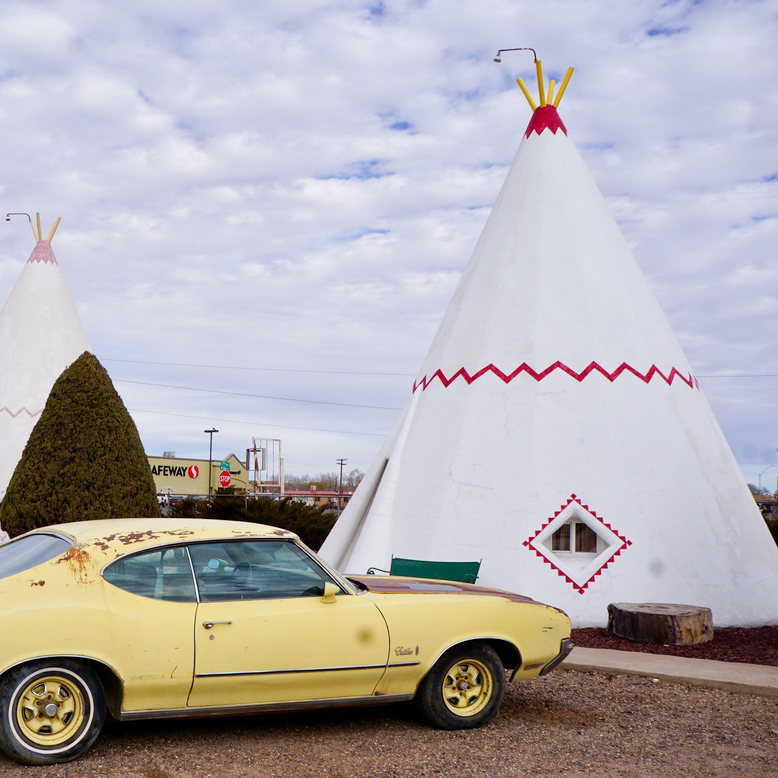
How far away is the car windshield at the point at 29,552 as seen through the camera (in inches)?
157

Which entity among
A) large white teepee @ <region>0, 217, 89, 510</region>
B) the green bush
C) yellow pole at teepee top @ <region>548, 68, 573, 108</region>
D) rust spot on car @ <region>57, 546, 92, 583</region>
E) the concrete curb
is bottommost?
the concrete curb

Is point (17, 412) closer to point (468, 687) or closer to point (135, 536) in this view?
point (135, 536)

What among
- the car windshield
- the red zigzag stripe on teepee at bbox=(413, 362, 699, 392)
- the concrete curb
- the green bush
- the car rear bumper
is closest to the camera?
the car windshield

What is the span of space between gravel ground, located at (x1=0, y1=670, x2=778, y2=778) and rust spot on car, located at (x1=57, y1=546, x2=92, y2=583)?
29.6 inches

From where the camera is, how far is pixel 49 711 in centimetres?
367

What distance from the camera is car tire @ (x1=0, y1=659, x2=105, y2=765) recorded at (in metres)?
3.61

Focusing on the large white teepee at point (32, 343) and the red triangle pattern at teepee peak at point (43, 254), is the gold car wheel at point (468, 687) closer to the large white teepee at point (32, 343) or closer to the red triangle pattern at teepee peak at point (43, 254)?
the large white teepee at point (32, 343)

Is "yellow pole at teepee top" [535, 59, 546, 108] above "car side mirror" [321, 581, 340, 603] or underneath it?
above

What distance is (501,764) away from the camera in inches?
154

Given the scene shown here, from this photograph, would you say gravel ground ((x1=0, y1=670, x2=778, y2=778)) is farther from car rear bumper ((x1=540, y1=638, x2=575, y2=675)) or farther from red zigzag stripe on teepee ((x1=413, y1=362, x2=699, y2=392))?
red zigzag stripe on teepee ((x1=413, y1=362, x2=699, y2=392))

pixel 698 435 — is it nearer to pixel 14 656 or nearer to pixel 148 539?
pixel 148 539

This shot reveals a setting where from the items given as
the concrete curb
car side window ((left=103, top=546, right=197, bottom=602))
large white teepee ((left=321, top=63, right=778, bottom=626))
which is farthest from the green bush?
car side window ((left=103, top=546, right=197, bottom=602))

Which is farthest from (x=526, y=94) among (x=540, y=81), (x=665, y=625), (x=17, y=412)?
(x=17, y=412)

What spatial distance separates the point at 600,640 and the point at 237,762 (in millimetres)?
3839
